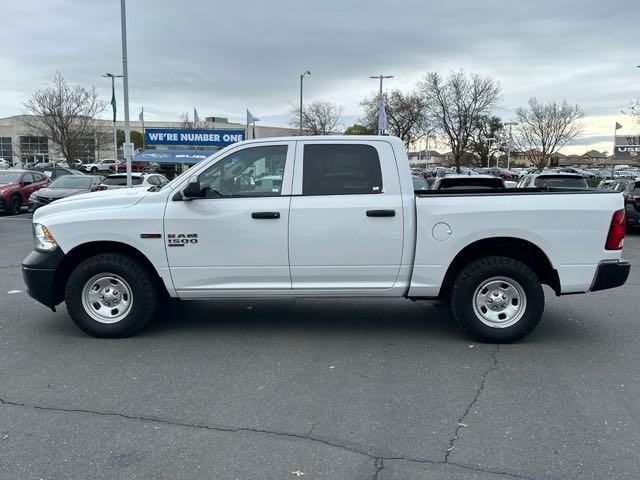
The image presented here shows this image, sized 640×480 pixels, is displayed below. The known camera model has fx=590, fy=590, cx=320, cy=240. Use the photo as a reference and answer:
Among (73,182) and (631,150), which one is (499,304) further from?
(631,150)

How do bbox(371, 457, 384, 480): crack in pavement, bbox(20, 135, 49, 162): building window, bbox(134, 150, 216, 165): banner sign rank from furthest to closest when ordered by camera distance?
bbox(20, 135, 49, 162): building window → bbox(134, 150, 216, 165): banner sign → bbox(371, 457, 384, 480): crack in pavement

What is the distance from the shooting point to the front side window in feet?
18.9

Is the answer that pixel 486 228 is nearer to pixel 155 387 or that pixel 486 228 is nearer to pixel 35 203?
pixel 155 387

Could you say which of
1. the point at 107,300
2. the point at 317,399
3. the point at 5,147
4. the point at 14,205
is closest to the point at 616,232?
the point at 317,399

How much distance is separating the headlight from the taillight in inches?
210

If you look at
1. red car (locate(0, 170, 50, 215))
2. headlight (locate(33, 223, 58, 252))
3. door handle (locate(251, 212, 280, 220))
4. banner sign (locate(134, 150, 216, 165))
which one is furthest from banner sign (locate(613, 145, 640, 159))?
headlight (locate(33, 223, 58, 252))

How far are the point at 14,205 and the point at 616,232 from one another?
20.5 metres

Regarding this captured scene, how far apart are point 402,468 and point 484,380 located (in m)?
1.67

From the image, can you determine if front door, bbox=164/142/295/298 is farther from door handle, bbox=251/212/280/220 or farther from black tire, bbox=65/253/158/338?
black tire, bbox=65/253/158/338

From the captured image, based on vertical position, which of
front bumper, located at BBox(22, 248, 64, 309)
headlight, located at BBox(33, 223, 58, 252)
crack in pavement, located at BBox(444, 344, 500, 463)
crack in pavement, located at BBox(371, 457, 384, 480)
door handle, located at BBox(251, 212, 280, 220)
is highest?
door handle, located at BBox(251, 212, 280, 220)

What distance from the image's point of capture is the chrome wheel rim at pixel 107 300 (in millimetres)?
5898

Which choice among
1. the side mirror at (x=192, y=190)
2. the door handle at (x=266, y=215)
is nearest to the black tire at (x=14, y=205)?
the side mirror at (x=192, y=190)

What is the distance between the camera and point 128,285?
5.85 meters

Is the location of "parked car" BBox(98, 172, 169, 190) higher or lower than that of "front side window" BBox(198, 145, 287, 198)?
lower
